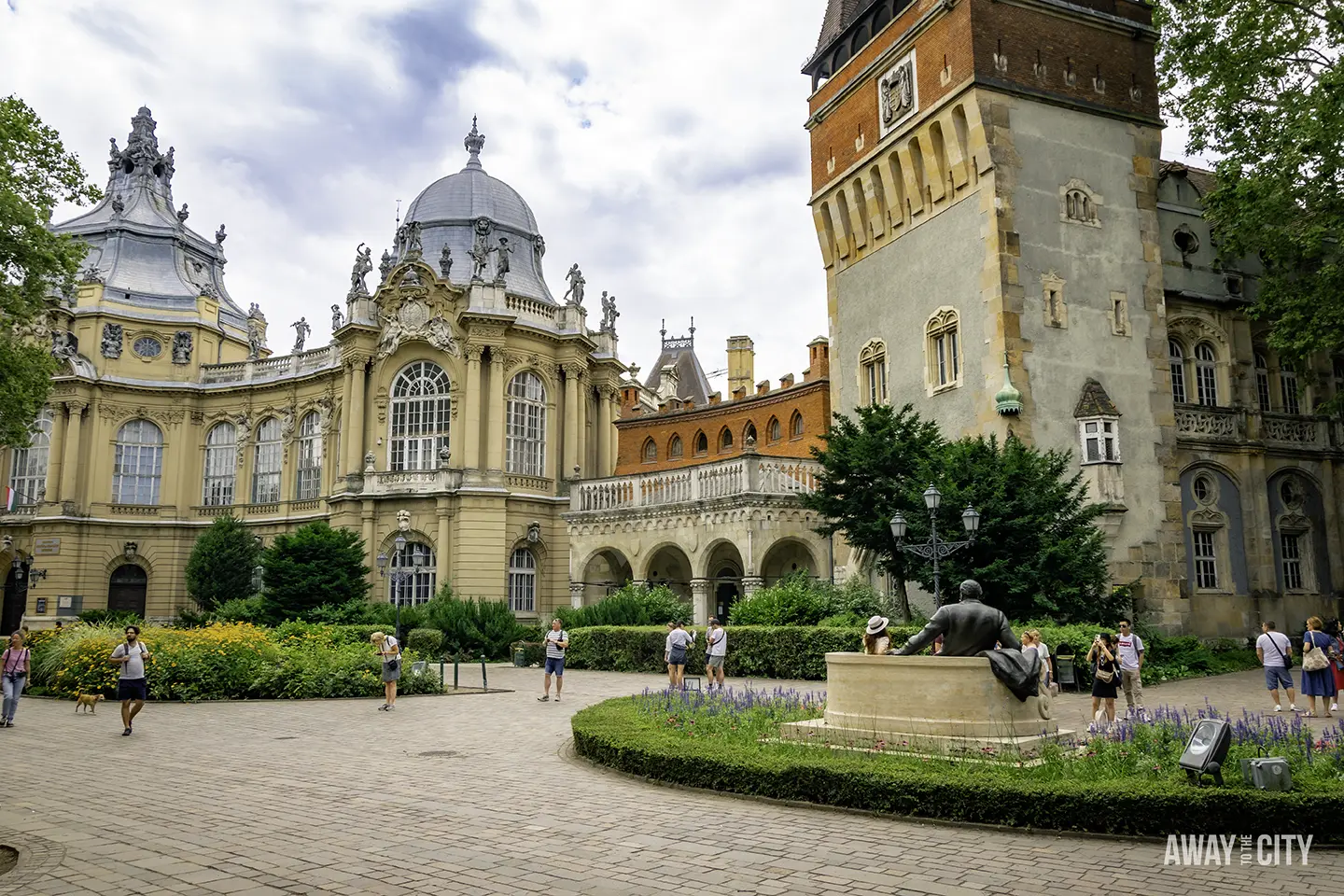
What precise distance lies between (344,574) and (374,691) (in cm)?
1412

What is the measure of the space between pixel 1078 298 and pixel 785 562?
40.1 ft

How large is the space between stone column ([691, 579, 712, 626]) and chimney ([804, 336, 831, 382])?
12.3 metres

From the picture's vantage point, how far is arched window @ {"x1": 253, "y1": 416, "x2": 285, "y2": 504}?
4962cm

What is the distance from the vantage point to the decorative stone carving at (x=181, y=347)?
170ft

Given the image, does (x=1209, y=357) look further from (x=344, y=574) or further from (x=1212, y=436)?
(x=344, y=574)

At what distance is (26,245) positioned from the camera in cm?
2470

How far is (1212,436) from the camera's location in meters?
30.7

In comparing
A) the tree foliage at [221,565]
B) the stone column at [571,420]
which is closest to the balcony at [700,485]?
the stone column at [571,420]

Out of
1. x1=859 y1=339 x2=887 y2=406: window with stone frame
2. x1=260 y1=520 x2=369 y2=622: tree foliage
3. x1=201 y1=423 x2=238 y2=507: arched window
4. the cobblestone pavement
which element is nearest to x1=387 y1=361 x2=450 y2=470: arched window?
x1=260 y1=520 x2=369 y2=622: tree foliage

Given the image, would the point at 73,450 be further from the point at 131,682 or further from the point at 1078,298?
the point at 1078,298

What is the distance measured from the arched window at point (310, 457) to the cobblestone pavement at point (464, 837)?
34103 millimetres

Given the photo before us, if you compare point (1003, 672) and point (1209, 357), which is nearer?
point (1003, 672)

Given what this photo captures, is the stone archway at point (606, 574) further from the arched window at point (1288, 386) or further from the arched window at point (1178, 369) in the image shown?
the arched window at point (1288, 386)

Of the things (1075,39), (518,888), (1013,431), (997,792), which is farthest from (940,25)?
(518,888)
